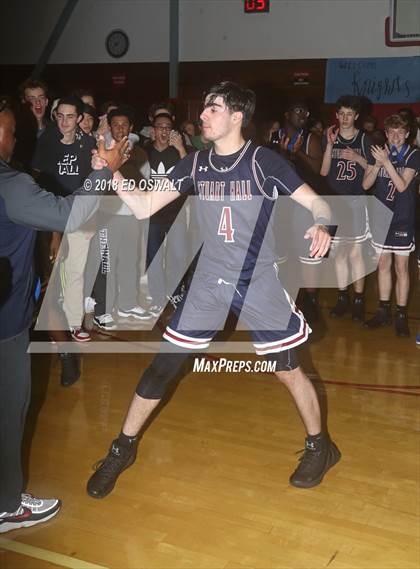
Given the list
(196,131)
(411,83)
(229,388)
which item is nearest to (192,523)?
(229,388)

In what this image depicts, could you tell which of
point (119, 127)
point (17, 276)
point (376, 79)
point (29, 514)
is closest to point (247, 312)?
point (17, 276)

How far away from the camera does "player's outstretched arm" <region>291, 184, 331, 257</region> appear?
10.8 feet

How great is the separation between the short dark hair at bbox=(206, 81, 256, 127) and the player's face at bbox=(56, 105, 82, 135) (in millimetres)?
2094

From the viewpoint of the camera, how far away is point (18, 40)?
14.2m

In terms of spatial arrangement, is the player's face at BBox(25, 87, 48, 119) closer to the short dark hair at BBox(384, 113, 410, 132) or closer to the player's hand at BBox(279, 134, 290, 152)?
the player's hand at BBox(279, 134, 290, 152)

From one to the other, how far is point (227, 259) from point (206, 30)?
10.3m

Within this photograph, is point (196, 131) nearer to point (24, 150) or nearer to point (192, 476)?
point (24, 150)

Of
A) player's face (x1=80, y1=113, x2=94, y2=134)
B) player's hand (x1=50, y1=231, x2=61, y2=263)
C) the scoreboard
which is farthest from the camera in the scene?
the scoreboard

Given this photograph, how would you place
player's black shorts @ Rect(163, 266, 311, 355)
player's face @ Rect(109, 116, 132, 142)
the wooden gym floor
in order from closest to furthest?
1. the wooden gym floor
2. player's black shorts @ Rect(163, 266, 311, 355)
3. player's face @ Rect(109, 116, 132, 142)

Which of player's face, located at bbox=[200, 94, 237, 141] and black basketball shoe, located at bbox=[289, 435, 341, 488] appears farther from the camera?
black basketball shoe, located at bbox=[289, 435, 341, 488]

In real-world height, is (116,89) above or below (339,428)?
above

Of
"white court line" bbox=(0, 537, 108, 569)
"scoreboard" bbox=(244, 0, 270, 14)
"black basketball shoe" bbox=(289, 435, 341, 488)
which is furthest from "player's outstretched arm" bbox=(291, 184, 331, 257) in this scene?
"scoreboard" bbox=(244, 0, 270, 14)

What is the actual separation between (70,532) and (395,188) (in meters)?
4.48

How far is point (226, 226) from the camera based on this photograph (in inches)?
146
